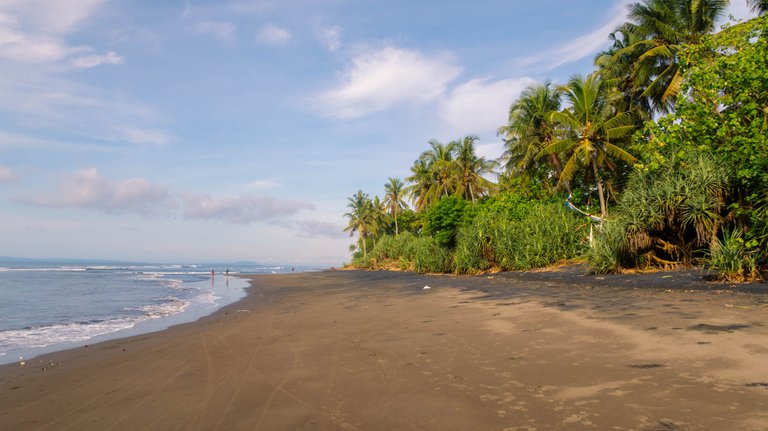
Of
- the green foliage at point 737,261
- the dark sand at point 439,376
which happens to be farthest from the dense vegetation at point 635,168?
the dark sand at point 439,376

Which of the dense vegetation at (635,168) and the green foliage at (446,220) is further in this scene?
the green foliage at (446,220)

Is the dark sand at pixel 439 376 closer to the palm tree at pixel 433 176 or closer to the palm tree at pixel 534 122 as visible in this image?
the palm tree at pixel 534 122

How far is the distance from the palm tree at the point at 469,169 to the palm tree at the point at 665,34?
1767 centimetres

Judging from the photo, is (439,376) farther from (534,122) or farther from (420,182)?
(420,182)

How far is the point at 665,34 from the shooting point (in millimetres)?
24531

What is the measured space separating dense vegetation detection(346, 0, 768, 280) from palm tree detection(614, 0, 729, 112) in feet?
0.26

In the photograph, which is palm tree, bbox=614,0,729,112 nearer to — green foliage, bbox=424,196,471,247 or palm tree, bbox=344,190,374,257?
green foliage, bbox=424,196,471,247

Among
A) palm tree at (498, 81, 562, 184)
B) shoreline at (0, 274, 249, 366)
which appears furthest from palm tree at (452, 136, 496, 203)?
shoreline at (0, 274, 249, 366)

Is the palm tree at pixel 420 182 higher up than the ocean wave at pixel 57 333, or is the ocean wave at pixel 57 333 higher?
the palm tree at pixel 420 182

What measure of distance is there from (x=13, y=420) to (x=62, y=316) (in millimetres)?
11153

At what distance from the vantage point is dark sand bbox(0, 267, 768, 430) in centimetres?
340

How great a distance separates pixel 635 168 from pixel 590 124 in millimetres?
12145

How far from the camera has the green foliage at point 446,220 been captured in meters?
31.9

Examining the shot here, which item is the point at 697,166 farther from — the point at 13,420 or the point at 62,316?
the point at 62,316
